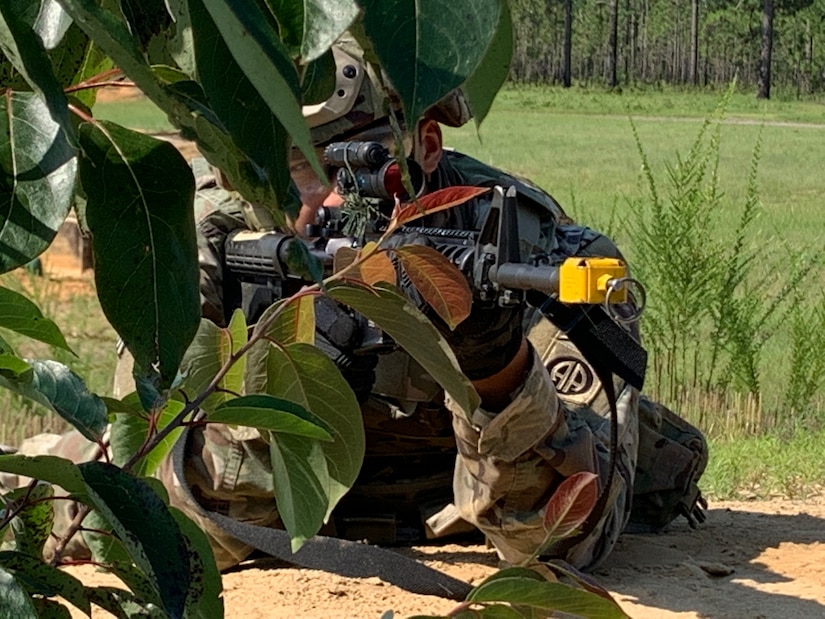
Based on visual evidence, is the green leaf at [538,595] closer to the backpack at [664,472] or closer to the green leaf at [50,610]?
the green leaf at [50,610]

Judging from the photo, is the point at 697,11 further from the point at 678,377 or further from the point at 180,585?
the point at 180,585

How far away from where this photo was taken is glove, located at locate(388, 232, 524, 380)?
6.07 feet

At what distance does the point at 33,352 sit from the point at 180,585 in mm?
4741

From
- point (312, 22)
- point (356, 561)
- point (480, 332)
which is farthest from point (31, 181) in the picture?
point (356, 561)

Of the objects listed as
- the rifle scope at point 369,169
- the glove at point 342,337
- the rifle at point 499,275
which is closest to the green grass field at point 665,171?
the rifle at point 499,275

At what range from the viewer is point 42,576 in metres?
0.64

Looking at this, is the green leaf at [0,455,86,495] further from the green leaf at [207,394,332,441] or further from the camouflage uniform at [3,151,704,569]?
the camouflage uniform at [3,151,704,569]

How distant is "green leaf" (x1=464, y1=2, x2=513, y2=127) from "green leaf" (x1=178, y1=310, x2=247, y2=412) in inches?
16.9

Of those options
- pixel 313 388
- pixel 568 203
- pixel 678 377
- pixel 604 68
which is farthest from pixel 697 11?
pixel 313 388

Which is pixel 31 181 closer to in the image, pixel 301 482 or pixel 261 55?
pixel 261 55

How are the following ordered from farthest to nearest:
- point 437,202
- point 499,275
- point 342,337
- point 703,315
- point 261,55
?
1. point 703,315
2. point 342,337
3. point 499,275
4. point 437,202
5. point 261,55

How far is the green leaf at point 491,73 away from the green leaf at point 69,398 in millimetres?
272

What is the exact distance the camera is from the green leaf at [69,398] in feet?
2.16

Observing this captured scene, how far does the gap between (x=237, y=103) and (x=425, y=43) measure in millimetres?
81
